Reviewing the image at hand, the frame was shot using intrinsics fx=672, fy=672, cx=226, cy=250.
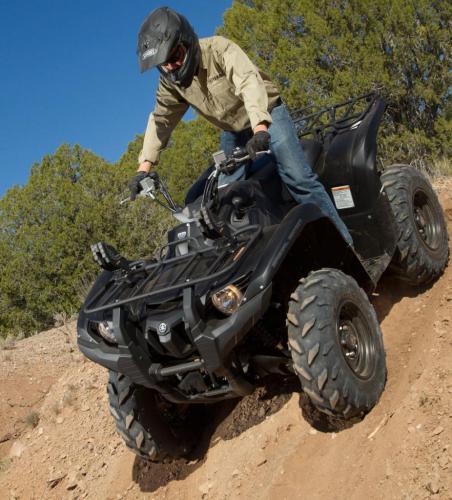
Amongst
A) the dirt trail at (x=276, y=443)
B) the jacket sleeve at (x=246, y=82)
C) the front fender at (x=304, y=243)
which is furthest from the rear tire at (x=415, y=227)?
the jacket sleeve at (x=246, y=82)

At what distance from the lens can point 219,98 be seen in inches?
198

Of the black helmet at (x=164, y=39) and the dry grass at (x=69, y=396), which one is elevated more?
the black helmet at (x=164, y=39)

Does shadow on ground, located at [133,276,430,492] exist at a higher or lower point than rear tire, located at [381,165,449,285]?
lower

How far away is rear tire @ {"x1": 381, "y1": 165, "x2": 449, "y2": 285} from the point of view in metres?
5.81

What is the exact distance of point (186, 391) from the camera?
424 centimetres

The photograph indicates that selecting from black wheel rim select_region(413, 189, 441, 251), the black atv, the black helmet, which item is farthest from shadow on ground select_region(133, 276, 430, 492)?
the black helmet

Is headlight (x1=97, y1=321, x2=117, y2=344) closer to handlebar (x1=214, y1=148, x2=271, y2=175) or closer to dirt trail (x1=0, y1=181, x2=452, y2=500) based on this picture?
handlebar (x1=214, y1=148, x2=271, y2=175)

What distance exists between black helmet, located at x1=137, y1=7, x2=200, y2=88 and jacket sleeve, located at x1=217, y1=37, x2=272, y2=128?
0.85ft

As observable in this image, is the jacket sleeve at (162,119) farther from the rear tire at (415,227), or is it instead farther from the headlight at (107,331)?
the rear tire at (415,227)

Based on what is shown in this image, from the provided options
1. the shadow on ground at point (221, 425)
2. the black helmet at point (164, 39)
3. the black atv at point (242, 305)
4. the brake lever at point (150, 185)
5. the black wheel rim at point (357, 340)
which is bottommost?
the shadow on ground at point (221, 425)

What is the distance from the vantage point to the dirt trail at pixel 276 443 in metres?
3.75

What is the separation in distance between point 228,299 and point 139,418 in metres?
1.33

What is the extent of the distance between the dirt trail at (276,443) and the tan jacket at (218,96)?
2077mm

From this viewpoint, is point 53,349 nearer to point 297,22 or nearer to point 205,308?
point 205,308
